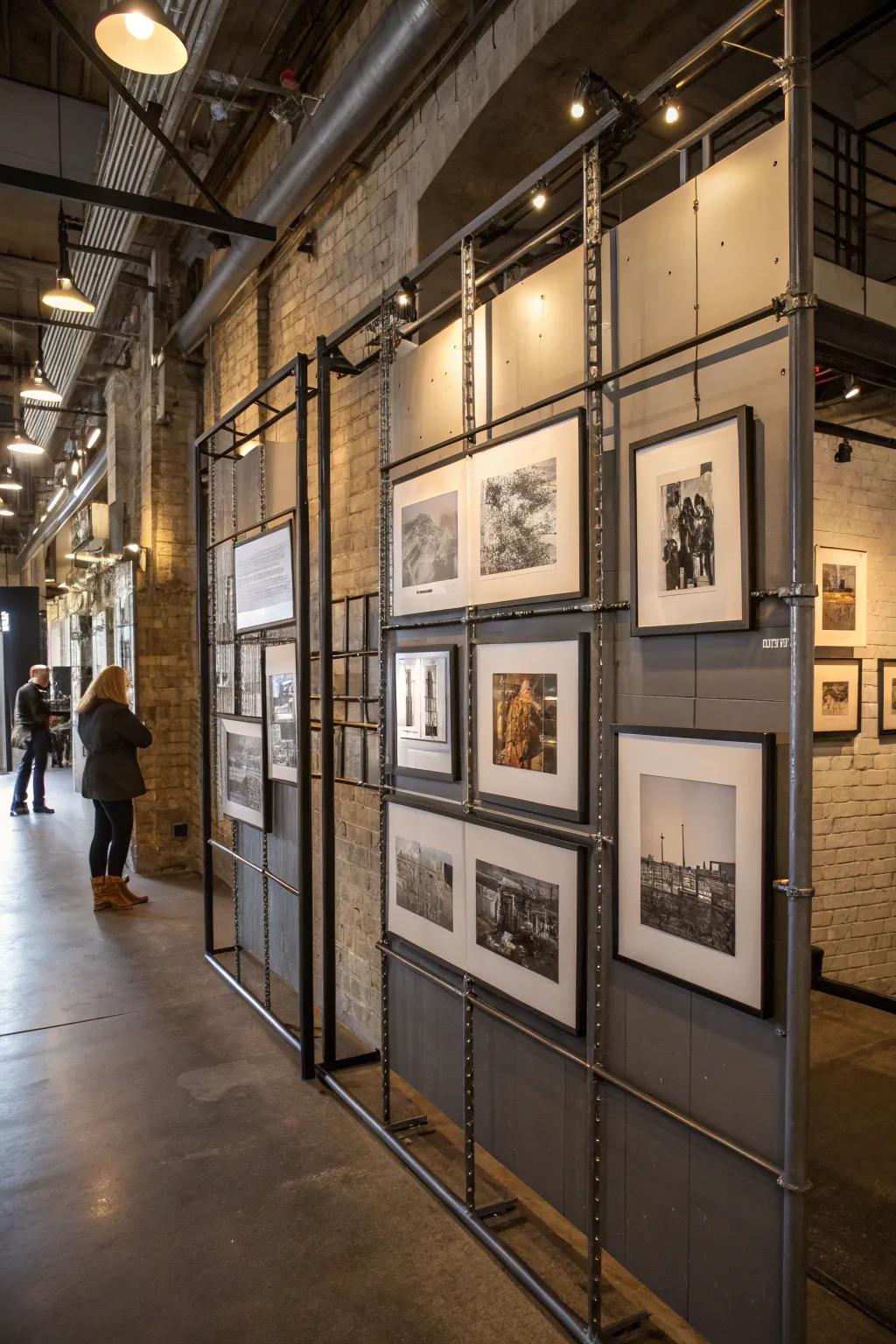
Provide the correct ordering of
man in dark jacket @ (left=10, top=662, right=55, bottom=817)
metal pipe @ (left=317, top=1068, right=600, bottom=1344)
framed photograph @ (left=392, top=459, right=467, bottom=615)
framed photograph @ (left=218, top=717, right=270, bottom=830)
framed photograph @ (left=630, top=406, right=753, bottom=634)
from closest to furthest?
framed photograph @ (left=630, top=406, right=753, bottom=634)
metal pipe @ (left=317, top=1068, right=600, bottom=1344)
framed photograph @ (left=392, top=459, right=467, bottom=615)
framed photograph @ (left=218, top=717, right=270, bottom=830)
man in dark jacket @ (left=10, top=662, right=55, bottom=817)

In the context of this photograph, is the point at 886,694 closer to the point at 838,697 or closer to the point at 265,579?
the point at 838,697

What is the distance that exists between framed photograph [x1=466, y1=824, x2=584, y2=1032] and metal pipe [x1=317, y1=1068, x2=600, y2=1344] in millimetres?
768

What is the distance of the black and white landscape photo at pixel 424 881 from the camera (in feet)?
9.53

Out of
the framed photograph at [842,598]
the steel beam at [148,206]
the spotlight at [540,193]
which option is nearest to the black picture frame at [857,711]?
the framed photograph at [842,598]

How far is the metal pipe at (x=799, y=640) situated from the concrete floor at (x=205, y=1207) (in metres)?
0.90

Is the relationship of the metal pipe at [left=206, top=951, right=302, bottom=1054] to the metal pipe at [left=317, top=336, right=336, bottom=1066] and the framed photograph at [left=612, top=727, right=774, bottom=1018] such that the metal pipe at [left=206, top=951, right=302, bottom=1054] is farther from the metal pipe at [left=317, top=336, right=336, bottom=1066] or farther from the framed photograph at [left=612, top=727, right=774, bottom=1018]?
the framed photograph at [left=612, top=727, right=774, bottom=1018]

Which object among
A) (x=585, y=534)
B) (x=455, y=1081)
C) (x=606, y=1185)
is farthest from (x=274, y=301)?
(x=606, y=1185)

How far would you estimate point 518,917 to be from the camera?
2.56 m

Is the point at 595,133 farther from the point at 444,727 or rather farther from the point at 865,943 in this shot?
the point at 865,943

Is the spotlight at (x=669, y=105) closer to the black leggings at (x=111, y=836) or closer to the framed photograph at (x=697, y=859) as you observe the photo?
the framed photograph at (x=697, y=859)

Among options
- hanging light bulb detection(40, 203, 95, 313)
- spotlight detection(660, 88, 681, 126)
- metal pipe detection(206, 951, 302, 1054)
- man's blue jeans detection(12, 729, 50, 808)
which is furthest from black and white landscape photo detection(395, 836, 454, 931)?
man's blue jeans detection(12, 729, 50, 808)

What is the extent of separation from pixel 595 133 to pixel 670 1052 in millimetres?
2414

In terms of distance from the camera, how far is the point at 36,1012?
4590 millimetres

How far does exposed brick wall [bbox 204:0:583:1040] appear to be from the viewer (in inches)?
141
